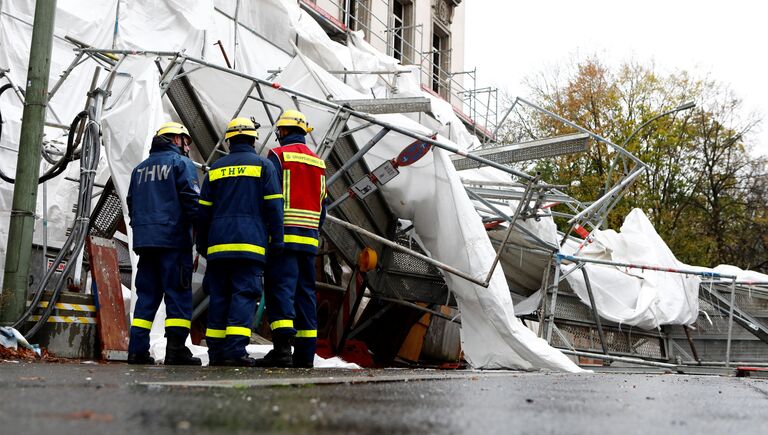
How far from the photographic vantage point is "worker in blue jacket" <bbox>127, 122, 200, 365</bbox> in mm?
6629

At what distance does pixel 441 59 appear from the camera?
2588 centimetres

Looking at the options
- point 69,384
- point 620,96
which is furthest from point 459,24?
point 69,384

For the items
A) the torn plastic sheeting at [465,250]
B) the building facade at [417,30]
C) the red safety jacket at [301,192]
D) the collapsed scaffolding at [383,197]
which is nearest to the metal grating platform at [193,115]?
the collapsed scaffolding at [383,197]

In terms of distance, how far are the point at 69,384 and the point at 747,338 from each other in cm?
1158

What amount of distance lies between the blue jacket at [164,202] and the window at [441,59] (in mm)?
19035

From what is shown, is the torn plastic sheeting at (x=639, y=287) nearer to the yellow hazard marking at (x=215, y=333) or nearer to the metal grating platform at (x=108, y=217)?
the metal grating platform at (x=108, y=217)

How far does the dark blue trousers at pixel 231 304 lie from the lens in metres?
6.50

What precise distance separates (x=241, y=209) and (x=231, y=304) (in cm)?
68

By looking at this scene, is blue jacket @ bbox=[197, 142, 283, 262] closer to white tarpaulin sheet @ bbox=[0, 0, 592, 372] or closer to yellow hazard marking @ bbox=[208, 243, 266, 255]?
yellow hazard marking @ bbox=[208, 243, 266, 255]

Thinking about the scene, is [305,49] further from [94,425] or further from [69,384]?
[94,425]

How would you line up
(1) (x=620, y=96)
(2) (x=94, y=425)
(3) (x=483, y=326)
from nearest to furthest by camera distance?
(2) (x=94, y=425) < (3) (x=483, y=326) < (1) (x=620, y=96)

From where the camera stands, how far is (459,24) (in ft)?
87.9

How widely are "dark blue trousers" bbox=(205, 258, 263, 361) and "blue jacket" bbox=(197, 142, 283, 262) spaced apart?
0.38 ft

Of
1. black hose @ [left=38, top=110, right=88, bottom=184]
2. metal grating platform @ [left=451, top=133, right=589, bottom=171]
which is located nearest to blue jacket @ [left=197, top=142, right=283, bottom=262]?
black hose @ [left=38, top=110, right=88, bottom=184]
